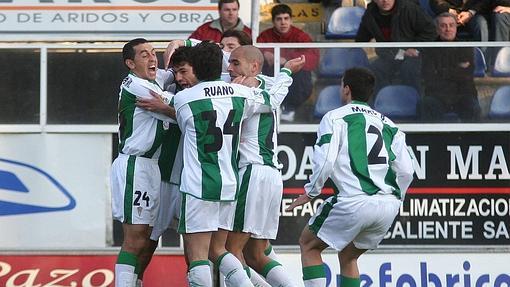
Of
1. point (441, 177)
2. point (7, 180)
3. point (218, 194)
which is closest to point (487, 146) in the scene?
point (441, 177)

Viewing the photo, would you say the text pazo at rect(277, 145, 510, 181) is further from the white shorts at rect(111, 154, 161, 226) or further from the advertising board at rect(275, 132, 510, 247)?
the white shorts at rect(111, 154, 161, 226)

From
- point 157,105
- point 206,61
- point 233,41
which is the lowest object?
point 157,105

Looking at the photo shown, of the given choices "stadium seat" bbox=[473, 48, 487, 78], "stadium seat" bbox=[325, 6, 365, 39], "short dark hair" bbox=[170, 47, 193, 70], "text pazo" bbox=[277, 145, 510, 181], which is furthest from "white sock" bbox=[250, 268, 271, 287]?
"stadium seat" bbox=[325, 6, 365, 39]

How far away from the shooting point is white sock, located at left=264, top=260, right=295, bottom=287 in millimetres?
10938

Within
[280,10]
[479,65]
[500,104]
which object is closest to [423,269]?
[500,104]

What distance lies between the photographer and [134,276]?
11.1 meters

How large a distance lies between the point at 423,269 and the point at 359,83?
234 centimetres

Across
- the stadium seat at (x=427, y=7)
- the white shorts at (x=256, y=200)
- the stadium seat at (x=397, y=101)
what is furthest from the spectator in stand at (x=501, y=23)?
the white shorts at (x=256, y=200)

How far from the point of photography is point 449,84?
12672 millimetres

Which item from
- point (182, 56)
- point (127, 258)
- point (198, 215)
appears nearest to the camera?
point (198, 215)

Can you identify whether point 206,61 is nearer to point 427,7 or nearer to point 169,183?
point 169,183

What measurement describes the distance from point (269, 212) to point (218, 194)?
90 centimetres

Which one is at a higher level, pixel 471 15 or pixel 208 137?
pixel 471 15

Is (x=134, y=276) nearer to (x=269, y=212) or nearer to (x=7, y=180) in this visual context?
(x=269, y=212)
